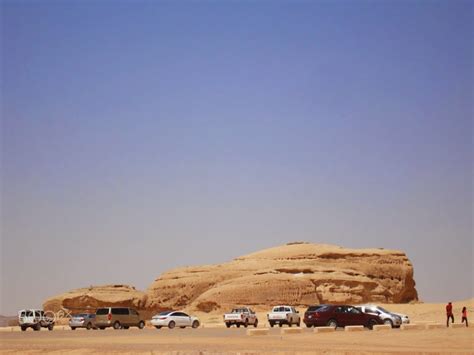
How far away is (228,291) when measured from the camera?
7938 centimetres

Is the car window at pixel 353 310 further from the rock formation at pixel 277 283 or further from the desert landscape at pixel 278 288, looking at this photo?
the rock formation at pixel 277 283

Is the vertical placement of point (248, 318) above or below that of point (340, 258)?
below

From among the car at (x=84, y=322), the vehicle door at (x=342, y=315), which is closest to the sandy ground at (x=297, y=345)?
the vehicle door at (x=342, y=315)

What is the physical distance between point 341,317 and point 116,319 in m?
15.1

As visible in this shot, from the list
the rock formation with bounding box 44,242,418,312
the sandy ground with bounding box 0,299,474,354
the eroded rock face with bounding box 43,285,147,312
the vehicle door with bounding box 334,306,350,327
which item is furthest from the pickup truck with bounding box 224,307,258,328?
Answer: the eroded rock face with bounding box 43,285,147,312

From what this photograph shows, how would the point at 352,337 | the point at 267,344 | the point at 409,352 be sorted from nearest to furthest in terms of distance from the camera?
1. the point at 409,352
2. the point at 267,344
3. the point at 352,337

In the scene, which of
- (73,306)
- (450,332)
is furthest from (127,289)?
(450,332)

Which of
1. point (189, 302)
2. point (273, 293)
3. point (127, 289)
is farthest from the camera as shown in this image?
point (127, 289)

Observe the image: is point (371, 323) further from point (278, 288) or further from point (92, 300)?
point (92, 300)

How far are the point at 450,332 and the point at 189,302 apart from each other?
55.5 m

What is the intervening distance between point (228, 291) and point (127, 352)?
5373 centimetres

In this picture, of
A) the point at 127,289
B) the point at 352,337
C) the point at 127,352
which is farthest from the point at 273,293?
the point at 127,352

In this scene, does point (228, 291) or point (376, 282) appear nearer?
point (228, 291)

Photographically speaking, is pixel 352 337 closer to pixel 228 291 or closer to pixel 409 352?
pixel 409 352
